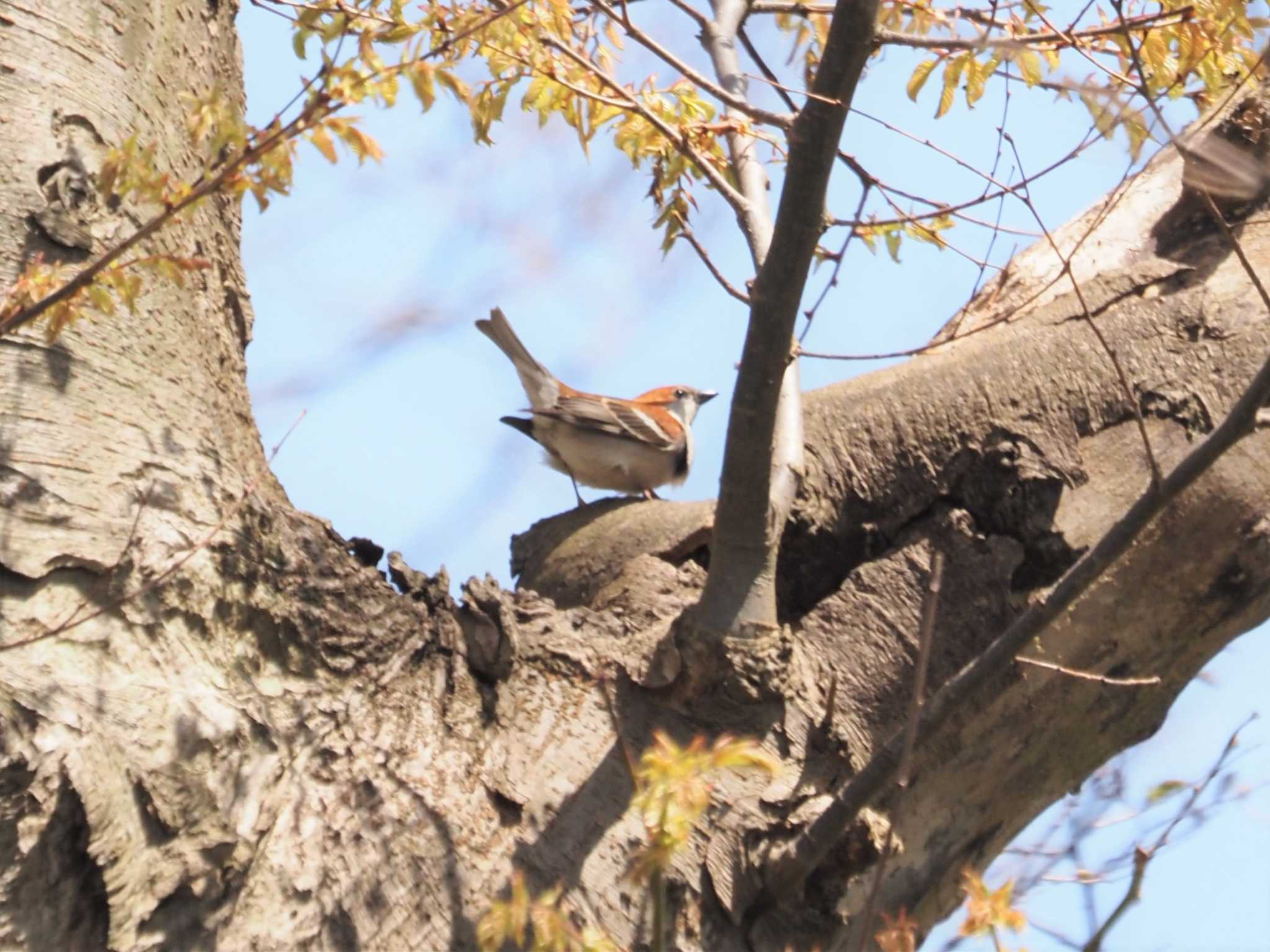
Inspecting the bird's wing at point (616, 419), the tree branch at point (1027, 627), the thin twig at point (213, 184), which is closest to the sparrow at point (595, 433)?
the bird's wing at point (616, 419)

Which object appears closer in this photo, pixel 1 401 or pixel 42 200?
pixel 1 401

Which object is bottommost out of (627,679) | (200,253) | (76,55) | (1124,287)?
(627,679)

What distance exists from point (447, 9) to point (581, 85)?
34 cm

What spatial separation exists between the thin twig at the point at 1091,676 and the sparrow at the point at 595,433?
3.16m

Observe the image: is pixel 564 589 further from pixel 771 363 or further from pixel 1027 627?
pixel 1027 627

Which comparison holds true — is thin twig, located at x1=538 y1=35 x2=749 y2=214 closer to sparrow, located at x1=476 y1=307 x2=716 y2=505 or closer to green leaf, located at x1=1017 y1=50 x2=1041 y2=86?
green leaf, located at x1=1017 y1=50 x2=1041 y2=86

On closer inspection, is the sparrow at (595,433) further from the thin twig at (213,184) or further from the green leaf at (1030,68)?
the thin twig at (213,184)

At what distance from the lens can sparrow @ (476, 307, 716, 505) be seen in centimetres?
551

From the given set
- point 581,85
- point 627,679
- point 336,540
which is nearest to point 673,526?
point 627,679

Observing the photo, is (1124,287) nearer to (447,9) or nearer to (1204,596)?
(1204,596)

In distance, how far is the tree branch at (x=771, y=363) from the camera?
192 cm

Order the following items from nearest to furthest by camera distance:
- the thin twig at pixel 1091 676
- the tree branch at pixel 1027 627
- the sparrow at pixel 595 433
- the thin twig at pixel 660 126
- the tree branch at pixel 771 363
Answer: the tree branch at pixel 1027 627
the tree branch at pixel 771 363
the thin twig at pixel 1091 676
the thin twig at pixel 660 126
the sparrow at pixel 595 433

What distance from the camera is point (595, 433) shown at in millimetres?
5496

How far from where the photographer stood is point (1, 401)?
6.25ft
